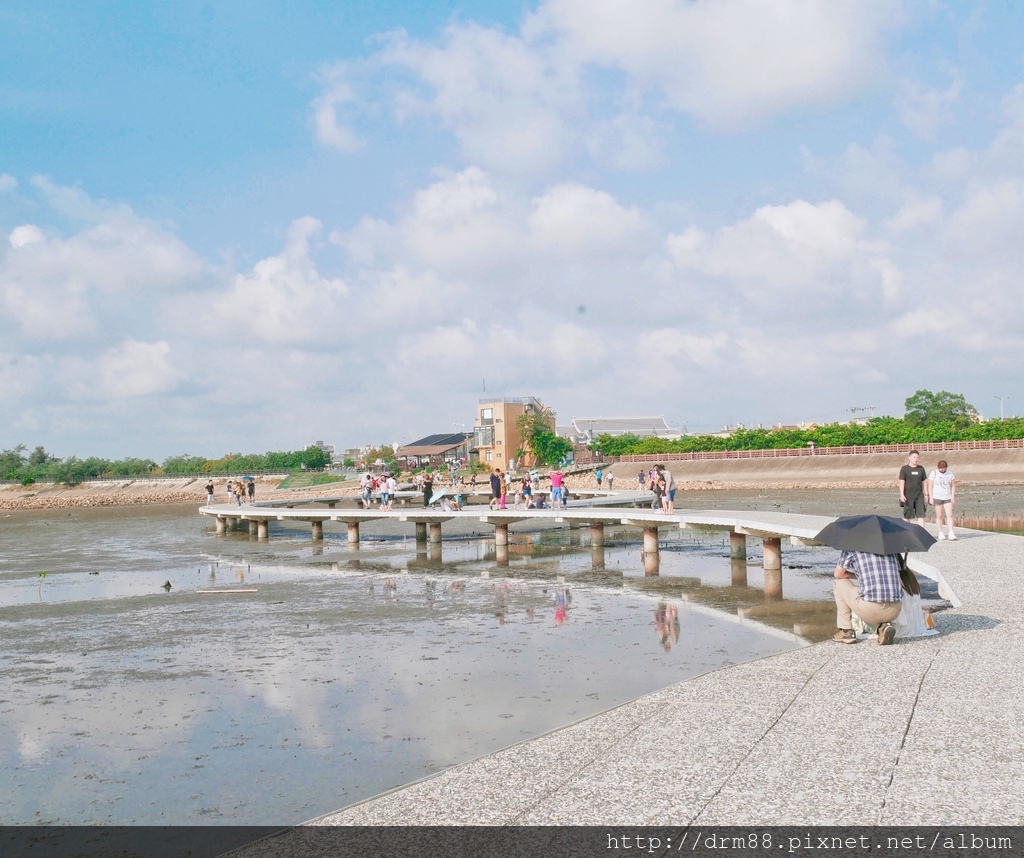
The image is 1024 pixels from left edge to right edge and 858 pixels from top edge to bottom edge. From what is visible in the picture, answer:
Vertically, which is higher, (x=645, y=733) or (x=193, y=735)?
(x=645, y=733)

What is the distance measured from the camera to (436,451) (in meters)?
107

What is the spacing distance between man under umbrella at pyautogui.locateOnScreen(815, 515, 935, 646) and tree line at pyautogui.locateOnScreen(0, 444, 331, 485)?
116699 millimetres

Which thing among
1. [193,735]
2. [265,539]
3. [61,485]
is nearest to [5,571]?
[265,539]

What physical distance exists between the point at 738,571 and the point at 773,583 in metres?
2.12

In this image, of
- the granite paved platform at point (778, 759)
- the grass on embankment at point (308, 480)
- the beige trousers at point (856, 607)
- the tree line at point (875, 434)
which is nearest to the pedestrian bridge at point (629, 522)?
the beige trousers at point (856, 607)

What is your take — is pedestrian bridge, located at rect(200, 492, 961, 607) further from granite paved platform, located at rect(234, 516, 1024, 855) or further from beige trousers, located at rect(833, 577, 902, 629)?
granite paved platform, located at rect(234, 516, 1024, 855)

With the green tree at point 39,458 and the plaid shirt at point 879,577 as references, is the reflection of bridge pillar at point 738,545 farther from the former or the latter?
the green tree at point 39,458

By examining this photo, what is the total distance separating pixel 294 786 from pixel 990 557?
12.6 meters

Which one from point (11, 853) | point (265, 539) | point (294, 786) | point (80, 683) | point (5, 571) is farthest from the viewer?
point (265, 539)

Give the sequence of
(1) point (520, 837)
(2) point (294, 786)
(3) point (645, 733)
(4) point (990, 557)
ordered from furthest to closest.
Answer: (4) point (990, 557), (2) point (294, 786), (3) point (645, 733), (1) point (520, 837)

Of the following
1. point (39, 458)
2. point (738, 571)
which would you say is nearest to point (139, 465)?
point (39, 458)

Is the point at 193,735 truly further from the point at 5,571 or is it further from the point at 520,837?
the point at 5,571

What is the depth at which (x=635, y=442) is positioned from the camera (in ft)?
315

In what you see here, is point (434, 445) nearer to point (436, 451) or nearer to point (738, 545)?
point (436, 451)
